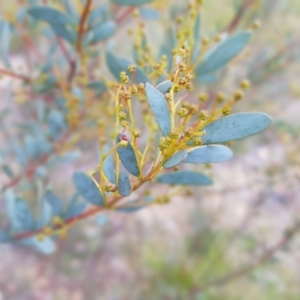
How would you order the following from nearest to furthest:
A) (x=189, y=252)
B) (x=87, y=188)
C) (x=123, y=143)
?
(x=123, y=143) < (x=87, y=188) < (x=189, y=252)

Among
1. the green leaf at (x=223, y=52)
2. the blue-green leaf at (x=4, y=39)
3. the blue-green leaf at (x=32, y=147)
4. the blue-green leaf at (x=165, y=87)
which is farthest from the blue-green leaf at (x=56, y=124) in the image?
the blue-green leaf at (x=165, y=87)

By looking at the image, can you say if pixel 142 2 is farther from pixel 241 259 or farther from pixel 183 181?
pixel 241 259

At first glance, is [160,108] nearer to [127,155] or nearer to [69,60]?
[127,155]

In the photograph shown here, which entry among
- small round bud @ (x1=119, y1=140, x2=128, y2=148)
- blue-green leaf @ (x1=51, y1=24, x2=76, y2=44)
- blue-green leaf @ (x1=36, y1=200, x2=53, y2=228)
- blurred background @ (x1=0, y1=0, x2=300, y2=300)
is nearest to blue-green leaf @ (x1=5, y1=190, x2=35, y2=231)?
blue-green leaf @ (x1=36, y1=200, x2=53, y2=228)

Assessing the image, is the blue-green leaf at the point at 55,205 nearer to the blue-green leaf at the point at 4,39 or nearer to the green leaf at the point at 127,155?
the blue-green leaf at the point at 4,39

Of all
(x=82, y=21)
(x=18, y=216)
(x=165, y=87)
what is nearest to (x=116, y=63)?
(x=82, y=21)

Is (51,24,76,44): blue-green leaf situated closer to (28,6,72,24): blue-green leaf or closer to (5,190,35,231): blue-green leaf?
(28,6,72,24): blue-green leaf
